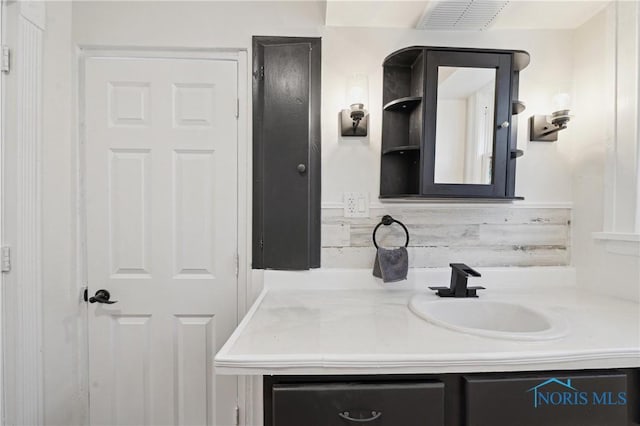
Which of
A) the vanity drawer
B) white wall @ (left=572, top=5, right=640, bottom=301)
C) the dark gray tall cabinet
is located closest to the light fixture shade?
white wall @ (left=572, top=5, right=640, bottom=301)

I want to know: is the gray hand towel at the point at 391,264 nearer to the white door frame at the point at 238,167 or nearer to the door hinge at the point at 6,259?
the white door frame at the point at 238,167

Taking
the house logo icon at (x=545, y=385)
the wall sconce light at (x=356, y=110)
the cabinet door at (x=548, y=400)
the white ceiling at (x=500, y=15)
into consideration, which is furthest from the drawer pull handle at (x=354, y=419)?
the white ceiling at (x=500, y=15)

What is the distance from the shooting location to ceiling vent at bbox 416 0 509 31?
123 cm

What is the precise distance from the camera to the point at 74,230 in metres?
1.40

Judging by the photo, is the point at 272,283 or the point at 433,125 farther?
the point at 272,283

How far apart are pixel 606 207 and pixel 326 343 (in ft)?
4.59

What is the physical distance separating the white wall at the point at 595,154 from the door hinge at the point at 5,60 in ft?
8.14

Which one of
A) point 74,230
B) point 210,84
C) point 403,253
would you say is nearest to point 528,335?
point 403,253

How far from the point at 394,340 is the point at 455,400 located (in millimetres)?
206

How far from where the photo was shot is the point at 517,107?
1321 millimetres

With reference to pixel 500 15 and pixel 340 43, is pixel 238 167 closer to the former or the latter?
pixel 340 43

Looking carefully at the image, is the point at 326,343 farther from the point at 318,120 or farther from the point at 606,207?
the point at 606,207

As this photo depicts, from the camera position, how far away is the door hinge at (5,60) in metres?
1.17

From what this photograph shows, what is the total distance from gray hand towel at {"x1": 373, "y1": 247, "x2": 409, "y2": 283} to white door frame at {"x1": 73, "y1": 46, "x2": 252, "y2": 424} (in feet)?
2.06
